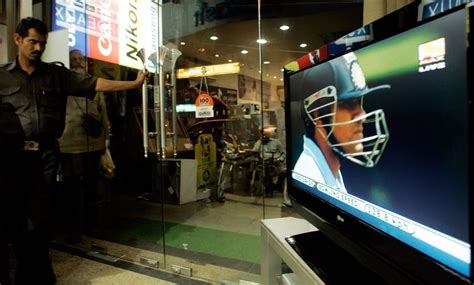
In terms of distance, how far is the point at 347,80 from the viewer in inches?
39.2

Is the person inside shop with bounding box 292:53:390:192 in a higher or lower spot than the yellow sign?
higher

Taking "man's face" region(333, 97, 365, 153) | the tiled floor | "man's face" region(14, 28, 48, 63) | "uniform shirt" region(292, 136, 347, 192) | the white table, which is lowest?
the tiled floor

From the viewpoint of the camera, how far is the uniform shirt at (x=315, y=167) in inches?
43.1

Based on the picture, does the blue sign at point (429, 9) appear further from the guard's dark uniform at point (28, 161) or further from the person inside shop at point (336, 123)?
the guard's dark uniform at point (28, 161)

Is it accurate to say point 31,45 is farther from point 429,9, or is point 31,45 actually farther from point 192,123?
point 429,9

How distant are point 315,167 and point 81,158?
2201 mm

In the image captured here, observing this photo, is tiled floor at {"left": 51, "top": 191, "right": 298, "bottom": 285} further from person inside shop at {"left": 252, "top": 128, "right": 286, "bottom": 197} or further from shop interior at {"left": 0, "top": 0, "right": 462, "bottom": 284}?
person inside shop at {"left": 252, "top": 128, "right": 286, "bottom": 197}

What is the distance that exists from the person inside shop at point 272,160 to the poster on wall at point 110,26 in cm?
165

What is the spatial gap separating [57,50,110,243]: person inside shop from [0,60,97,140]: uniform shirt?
72cm

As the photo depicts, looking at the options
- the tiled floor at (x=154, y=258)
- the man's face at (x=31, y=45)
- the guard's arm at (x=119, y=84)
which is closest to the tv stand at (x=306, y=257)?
the tiled floor at (x=154, y=258)

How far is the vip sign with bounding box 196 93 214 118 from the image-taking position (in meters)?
3.14

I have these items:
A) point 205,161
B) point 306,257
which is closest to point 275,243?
point 306,257

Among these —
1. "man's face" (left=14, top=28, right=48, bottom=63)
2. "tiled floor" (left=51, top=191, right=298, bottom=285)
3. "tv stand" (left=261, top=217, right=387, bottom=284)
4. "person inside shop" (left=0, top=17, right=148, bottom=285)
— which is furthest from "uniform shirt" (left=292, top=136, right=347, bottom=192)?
"man's face" (left=14, top=28, right=48, bottom=63)

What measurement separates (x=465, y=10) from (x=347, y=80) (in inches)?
16.9
